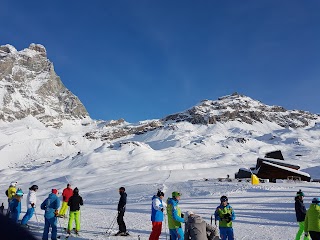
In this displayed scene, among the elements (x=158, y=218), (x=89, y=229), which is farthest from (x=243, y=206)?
(x=158, y=218)

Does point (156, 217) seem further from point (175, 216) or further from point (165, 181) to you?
point (165, 181)

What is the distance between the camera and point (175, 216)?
9.44 m

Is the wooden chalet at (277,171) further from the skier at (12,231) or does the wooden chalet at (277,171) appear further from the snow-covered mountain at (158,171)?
the skier at (12,231)

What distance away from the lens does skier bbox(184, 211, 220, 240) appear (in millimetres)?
7047

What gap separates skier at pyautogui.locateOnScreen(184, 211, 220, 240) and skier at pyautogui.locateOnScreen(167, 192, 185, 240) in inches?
85.0

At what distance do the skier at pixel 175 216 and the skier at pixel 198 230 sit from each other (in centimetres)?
216

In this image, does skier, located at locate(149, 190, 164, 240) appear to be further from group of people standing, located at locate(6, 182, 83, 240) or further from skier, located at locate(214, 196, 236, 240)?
group of people standing, located at locate(6, 182, 83, 240)

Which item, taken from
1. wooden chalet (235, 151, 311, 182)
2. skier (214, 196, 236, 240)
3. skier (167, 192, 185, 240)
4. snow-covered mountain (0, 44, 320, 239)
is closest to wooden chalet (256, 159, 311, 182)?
wooden chalet (235, 151, 311, 182)

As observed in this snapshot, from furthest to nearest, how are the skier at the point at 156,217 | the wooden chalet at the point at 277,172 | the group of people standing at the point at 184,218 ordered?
the wooden chalet at the point at 277,172
the skier at the point at 156,217
the group of people standing at the point at 184,218

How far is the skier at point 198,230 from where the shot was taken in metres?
7.05

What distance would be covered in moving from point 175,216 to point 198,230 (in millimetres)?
2440

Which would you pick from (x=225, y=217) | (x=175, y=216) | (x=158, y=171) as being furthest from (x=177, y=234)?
(x=158, y=171)

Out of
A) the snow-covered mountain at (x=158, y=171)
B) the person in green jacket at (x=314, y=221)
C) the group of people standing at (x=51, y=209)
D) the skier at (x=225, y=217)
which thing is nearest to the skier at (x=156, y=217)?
the skier at (x=225, y=217)

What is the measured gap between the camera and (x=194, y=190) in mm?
33281
